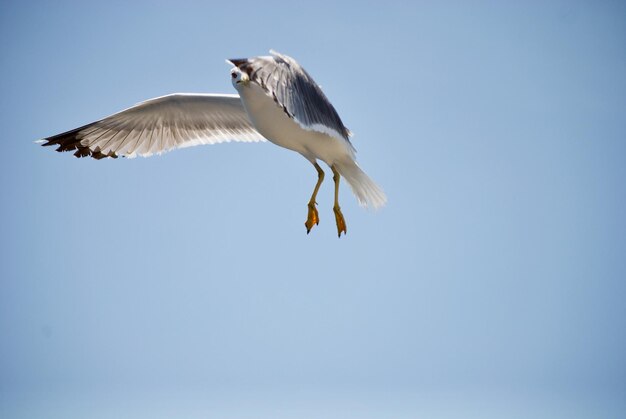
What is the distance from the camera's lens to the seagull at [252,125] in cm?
515

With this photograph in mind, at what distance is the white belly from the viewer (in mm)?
5629

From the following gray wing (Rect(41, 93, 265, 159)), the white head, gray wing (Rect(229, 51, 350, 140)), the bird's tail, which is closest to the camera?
gray wing (Rect(229, 51, 350, 140))

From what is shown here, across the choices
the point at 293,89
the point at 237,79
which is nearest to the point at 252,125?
the point at 237,79

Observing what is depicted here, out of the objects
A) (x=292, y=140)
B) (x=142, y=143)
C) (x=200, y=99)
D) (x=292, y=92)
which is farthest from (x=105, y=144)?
(x=292, y=92)

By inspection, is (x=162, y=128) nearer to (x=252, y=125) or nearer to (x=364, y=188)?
(x=252, y=125)

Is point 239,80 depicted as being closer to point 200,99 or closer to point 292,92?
point 292,92

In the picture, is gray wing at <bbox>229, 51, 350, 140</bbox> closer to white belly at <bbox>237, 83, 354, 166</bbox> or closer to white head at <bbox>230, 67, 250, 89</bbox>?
white belly at <bbox>237, 83, 354, 166</bbox>

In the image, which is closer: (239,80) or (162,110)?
(239,80)

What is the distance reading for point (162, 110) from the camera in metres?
8.01

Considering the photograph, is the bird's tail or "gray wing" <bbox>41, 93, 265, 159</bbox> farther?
"gray wing" <bbox>41, 93, 265, 159</bbox>

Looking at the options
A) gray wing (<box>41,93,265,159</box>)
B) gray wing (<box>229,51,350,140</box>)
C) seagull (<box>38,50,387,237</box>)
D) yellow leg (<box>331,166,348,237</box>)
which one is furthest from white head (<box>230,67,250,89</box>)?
gray wing (<box>41,93,265,159</box>)

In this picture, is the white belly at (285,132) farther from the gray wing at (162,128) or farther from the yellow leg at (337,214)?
the gray wing at (162,128)

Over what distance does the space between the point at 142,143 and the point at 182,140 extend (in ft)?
1.40

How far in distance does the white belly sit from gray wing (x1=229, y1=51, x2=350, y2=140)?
16 centimetres
